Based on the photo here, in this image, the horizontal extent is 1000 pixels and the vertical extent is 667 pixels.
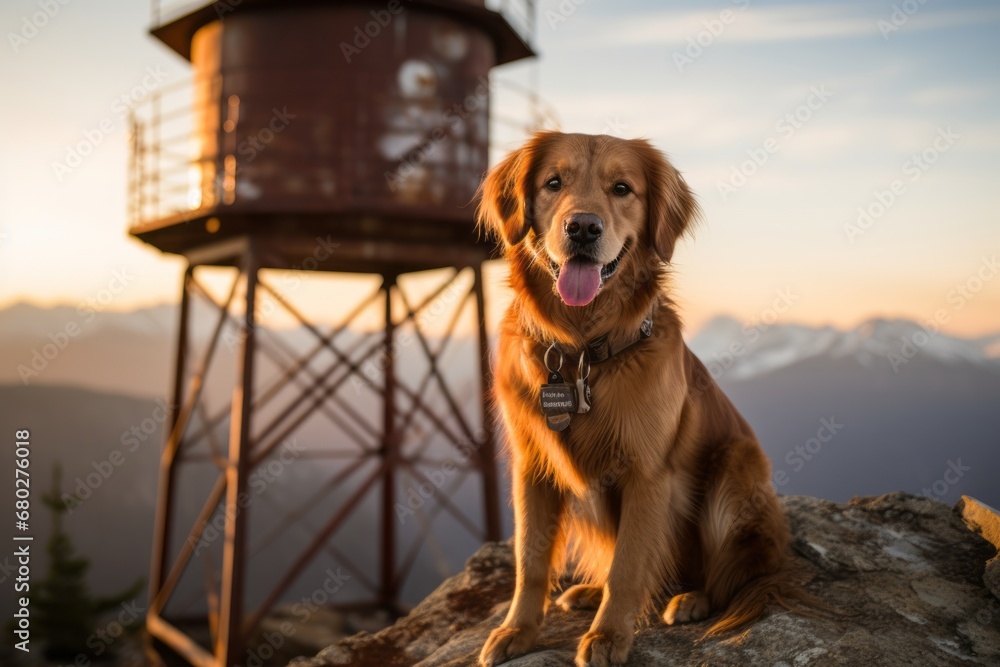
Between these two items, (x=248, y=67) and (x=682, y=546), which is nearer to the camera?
(x=682, y=546)

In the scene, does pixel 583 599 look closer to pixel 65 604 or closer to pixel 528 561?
pixel 528 561

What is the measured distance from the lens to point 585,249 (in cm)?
321

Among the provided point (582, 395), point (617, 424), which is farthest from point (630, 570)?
point (582, 395)

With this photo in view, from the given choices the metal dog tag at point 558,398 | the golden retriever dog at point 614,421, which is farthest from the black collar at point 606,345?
the metal dog tag at point 558,398

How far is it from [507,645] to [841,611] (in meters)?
1.35

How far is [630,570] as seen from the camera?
3262 millimetres

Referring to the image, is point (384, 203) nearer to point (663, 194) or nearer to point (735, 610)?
point (663, 194)

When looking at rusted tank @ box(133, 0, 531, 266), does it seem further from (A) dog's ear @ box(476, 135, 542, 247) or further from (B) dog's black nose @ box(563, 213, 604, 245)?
(B) dog's black nose @ box(563, 213, 604, 245)

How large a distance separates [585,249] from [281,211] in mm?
5270

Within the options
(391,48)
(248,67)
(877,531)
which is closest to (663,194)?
(877,531)

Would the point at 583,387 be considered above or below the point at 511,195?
below

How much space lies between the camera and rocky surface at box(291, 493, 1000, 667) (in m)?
3.19

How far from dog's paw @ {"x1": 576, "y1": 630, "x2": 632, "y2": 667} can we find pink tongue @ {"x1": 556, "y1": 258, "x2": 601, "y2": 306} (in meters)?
1.21

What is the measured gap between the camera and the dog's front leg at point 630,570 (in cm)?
315
